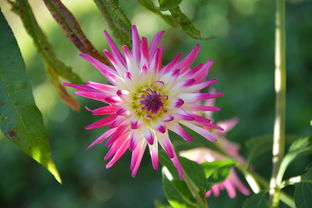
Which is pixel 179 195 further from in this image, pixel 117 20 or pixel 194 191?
pixel 117 20

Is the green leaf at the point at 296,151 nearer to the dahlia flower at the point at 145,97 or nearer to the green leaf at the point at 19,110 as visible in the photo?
the dahlia flower at the point at 145,97

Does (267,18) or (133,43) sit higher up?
(133,43)

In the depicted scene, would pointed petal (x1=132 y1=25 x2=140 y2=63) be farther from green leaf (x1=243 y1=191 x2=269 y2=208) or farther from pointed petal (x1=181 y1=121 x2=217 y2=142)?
green leaf (x1=243 y1=191 x2=269 y2=208)

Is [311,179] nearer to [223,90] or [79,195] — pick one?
[223,90]

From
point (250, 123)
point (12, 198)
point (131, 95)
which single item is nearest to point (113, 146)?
point (131, 95)

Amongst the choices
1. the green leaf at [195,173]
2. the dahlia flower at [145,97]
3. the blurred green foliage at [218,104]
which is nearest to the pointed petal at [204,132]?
the dahlia flower at [145,97]

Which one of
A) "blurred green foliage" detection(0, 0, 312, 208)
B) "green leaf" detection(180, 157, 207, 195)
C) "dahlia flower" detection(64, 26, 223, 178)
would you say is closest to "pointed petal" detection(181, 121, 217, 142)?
"dahlia flower" detection(64, 26, 223, 178)
